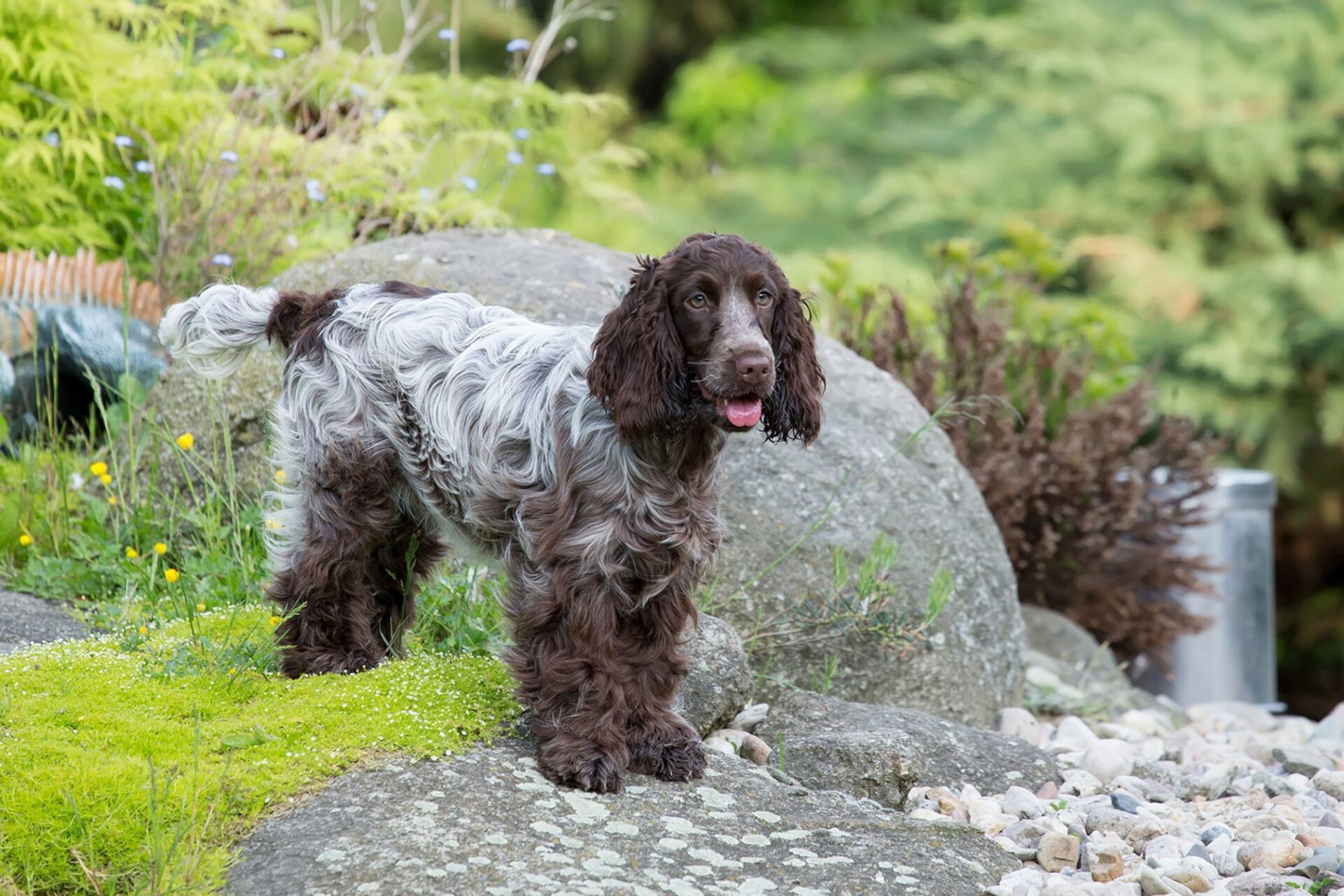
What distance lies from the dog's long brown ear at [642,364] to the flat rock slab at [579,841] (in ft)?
3.31

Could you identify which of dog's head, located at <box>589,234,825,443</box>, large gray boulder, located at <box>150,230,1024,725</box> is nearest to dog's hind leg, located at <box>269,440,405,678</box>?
dog's head, located at <box>589,234,825,443</box>

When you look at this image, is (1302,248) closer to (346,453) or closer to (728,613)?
(728,613)

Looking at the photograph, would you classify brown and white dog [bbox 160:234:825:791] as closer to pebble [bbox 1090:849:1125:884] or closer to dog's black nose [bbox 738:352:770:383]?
dog's black nose [bbox 738:352:770:383]

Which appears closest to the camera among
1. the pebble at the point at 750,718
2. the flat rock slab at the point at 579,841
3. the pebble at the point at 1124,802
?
the flat rock slab at the point at 579,841

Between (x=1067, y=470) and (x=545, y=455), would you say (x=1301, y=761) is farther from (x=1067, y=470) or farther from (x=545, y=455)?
(x=545, y=455)

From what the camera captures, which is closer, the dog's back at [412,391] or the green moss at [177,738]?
the green moss at [177,738]

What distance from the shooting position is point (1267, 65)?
11703mm

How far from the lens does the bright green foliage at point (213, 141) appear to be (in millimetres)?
7598

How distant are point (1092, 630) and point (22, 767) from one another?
5.75 metres

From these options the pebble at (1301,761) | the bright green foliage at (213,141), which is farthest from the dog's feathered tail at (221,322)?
the pebble at (1301,761)

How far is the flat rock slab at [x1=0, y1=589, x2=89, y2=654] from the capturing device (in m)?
5.18

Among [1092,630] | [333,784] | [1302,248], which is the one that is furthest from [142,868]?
[1302,248]

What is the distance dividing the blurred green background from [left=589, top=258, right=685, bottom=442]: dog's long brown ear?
3.66 metres

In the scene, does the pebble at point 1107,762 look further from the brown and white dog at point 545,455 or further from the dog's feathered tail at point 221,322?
the dog's feathered tail at point 221,322
